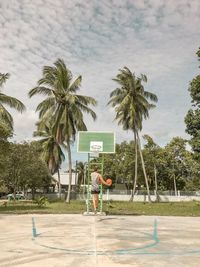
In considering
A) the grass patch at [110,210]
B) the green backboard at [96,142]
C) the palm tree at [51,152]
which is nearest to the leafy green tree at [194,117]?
the grass patch at [110,210]

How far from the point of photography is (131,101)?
41.5 meters

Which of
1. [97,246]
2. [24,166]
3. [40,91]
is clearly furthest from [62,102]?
[97,246]

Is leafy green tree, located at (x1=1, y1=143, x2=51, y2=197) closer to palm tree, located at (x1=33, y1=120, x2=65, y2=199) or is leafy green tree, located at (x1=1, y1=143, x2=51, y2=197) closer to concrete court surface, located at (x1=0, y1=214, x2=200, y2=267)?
palm tree, located at (x1=33, y1=120, x2=65, y2=199)

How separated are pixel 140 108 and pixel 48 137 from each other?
15784mm

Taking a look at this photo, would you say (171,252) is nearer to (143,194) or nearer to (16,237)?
(16,237)

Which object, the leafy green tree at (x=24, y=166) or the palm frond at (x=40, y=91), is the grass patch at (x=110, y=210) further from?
the leafy green tree at (x=24, y=166)

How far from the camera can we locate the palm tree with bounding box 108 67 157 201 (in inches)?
1641

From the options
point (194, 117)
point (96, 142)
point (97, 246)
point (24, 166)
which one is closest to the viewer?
point (97, 246)

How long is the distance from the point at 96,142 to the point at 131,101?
26.1 metres

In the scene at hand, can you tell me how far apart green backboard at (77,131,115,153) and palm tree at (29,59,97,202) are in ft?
63.0

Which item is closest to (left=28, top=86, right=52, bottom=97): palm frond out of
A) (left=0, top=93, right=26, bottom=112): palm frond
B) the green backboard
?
(left=0, top=93, right=26, bottom=112): palm frond

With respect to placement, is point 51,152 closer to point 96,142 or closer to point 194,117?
point 194,117

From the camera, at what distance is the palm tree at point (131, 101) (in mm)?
41694

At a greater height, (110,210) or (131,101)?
(131,101)
